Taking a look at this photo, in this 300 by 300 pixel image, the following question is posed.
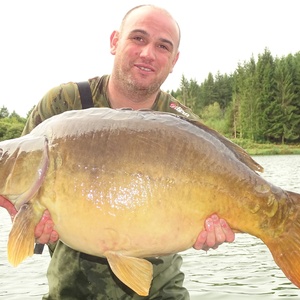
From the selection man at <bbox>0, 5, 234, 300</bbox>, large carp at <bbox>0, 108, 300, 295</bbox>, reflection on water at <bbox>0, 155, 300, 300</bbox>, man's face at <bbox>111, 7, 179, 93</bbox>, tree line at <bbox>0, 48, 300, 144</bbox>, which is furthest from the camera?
tree line at <bbox>0, 48, 300, 144</bbox>

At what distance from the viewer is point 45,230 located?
111 inches

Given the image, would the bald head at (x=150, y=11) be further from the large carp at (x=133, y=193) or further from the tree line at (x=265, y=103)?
the tree line at (x=265, y=103)

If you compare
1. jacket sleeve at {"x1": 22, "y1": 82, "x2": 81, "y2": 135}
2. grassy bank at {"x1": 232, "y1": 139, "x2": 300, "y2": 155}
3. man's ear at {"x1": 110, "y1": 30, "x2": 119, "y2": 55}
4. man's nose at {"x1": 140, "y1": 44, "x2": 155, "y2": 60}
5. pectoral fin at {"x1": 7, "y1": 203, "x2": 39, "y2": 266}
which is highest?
man's ear at {"x1": 110, "y1": 30, "x2": 119, "y2": 55}

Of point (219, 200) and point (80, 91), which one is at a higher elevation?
point (80, 91)

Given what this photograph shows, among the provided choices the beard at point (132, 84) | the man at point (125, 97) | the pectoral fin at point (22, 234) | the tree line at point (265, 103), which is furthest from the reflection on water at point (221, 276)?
the tree line at point (265, 103)

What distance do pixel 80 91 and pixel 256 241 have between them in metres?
6.41

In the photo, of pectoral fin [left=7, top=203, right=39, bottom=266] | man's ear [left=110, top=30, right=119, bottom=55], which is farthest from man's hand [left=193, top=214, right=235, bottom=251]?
man's ear [left=110, top=30, right=119, bottom=55]

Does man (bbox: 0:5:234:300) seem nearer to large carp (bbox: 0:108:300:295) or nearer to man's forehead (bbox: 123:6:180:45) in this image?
man's forehead (bbox: 123:6:180:45)

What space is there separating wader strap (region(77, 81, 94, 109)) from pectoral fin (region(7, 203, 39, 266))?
1267mm

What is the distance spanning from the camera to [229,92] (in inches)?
2827

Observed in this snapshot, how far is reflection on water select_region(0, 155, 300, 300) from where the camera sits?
258 inches

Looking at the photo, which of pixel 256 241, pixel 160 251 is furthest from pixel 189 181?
pixel 256 241

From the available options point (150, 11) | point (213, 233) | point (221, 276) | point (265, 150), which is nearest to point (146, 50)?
point (150, 11)

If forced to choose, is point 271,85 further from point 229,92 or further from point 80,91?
point 80,91
